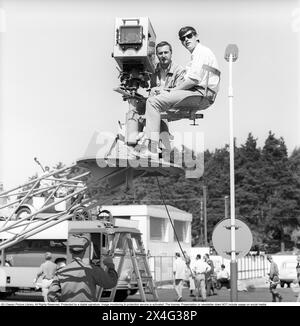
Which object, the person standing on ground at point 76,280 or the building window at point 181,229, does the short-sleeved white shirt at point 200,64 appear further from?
the building window at point 181,229

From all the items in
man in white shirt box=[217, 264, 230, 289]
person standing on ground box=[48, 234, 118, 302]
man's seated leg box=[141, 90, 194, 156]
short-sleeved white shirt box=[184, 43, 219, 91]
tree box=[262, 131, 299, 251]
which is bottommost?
man in white shirt box=[217, 264, 230, 289]

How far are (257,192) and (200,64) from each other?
5827 cm

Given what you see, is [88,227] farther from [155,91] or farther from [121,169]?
[155,91]

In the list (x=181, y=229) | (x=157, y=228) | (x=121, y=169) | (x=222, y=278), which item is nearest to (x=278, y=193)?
(x=181, y=229)

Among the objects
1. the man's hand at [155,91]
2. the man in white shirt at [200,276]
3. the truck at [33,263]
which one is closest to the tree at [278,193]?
the man in white shirt at [200,276]

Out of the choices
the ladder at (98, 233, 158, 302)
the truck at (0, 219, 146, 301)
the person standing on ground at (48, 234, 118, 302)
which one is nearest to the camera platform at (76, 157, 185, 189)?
the person standing on ground at (48, 234, 118, 302)

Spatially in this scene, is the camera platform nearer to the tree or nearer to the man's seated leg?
the man's seated leg

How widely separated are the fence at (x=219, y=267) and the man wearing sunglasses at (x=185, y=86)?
60.7ft

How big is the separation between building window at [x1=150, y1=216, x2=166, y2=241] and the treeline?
25.1 meters

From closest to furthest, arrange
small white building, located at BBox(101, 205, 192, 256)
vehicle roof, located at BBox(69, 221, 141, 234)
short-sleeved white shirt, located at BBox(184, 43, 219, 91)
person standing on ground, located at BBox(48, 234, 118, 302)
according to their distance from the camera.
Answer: short-sleeved white shirt, located at BBox(184, 43, 219, 91)
person standing on ground, located at BBox(48, 234, 118, 302)
vehicle roof, located at BBox(69, 221, 141, 234)
small white building, located at BBox(101, 205, 192, 256)

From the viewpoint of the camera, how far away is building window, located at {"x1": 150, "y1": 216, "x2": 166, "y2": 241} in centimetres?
2814

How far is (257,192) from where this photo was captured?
63.3 m
